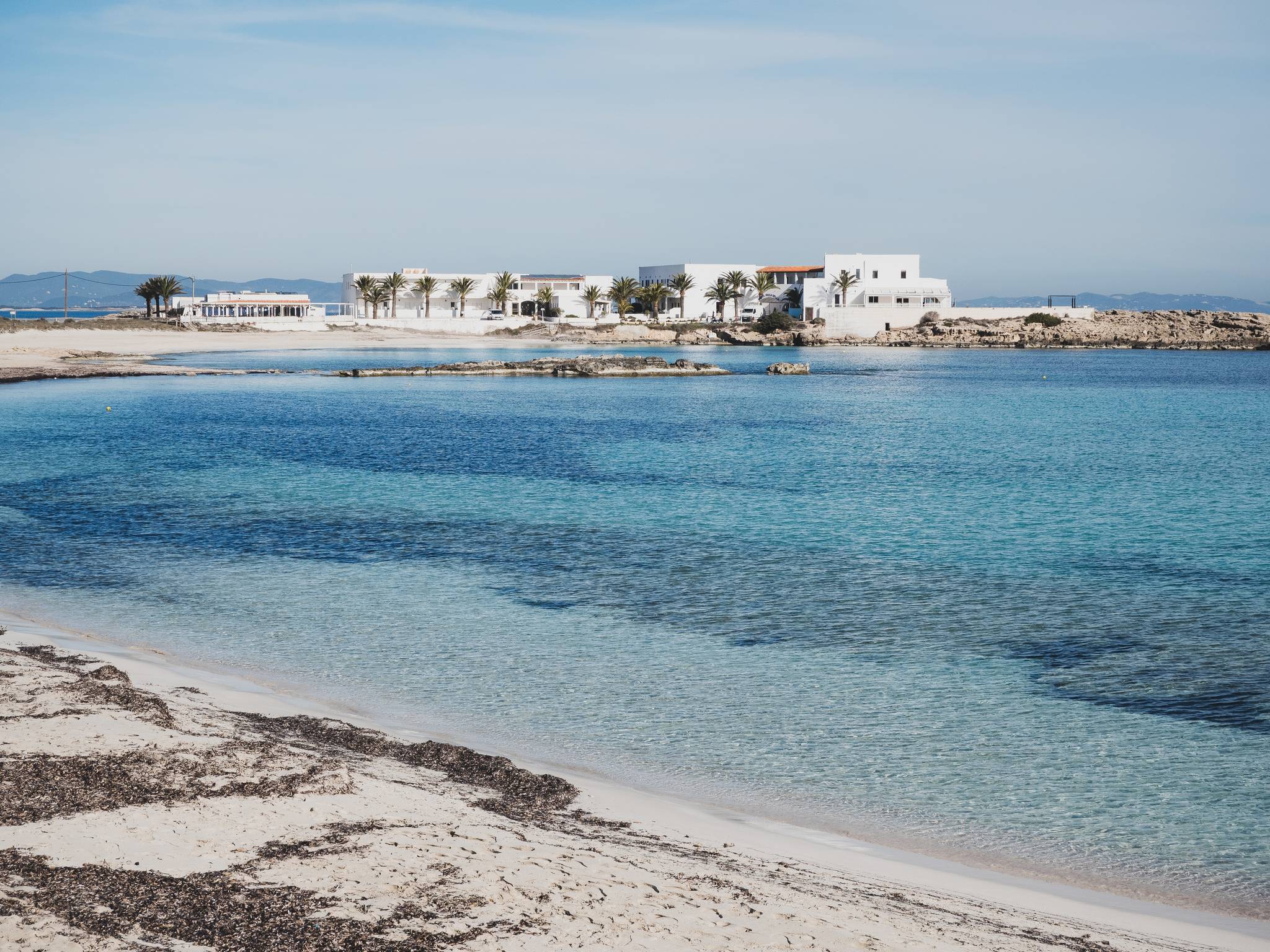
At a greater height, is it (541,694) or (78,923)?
(78,923)

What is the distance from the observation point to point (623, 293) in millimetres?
139625

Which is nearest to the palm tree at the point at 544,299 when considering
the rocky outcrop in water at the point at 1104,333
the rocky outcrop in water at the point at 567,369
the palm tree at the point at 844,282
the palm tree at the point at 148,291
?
the palm tree at the point at 844,282

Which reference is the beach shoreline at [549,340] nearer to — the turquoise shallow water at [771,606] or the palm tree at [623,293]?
the palm tree at [623,293]

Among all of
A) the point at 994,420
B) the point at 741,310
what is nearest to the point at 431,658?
the point at 994,420

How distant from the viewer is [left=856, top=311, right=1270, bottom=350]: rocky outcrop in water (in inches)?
5295

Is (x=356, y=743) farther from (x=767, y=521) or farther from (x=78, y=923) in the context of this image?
(x=767, y=521)

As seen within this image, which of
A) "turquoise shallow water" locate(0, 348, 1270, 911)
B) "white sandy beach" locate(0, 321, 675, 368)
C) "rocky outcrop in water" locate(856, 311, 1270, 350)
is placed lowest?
"turquoise shallow water" locate(0, 348, 1270, 911)

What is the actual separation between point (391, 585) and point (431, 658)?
12.6 feet

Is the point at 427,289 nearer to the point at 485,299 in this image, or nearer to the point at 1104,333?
the point at 485,299

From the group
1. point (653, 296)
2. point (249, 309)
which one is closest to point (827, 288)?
point (653, 296)

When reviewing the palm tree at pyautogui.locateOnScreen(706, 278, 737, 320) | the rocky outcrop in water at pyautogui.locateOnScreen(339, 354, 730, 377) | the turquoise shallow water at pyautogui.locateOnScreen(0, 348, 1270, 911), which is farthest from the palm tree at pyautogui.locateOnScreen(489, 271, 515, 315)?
the turquoise shallow water at pyautogui.locateOnScreen(0, 348, 1270, 911)

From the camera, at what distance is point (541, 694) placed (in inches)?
428

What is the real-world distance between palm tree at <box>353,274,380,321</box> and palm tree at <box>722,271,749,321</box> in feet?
142

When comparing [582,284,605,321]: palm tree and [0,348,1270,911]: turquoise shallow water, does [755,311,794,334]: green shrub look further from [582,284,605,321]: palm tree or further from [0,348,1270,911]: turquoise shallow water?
[0,348,1270,911]: turquoise shallow water
